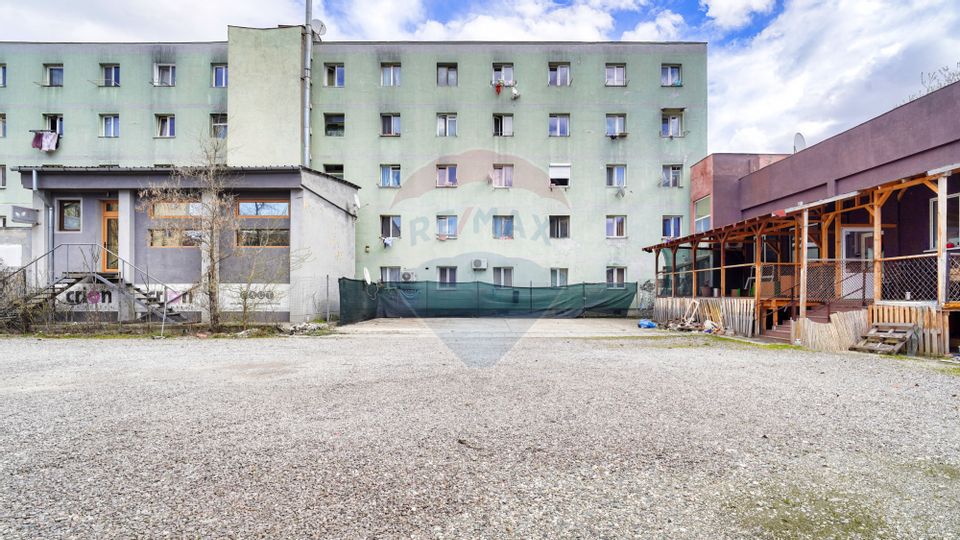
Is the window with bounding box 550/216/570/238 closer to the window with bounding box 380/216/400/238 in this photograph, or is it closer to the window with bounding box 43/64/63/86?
the window with bounding box 380/216/400/238

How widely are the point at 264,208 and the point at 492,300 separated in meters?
10.2

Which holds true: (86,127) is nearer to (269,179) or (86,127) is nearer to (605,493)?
(269,179)

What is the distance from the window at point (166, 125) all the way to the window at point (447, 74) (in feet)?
46.6

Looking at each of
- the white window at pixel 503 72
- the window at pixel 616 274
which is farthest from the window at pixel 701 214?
the white window at pixel 503 72

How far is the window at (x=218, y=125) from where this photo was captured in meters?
25.0

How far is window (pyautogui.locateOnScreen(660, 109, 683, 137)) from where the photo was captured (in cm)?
2525

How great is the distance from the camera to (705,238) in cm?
1762

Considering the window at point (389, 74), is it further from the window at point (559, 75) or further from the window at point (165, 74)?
the window at point (165, 74)

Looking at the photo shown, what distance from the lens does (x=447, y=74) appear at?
25.7m

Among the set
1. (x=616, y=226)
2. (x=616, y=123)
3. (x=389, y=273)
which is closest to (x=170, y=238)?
(x=389, y=273)

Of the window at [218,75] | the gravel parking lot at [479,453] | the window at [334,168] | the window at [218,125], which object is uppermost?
the window at [218,75]

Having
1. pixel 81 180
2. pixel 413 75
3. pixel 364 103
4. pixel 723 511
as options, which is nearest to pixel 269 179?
pixel 81 180

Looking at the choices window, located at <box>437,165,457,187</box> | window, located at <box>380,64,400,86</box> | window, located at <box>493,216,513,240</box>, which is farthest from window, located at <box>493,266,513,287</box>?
window, located at <box>380,64,400,86</box>

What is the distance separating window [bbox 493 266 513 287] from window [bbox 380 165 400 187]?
6.84 meters
